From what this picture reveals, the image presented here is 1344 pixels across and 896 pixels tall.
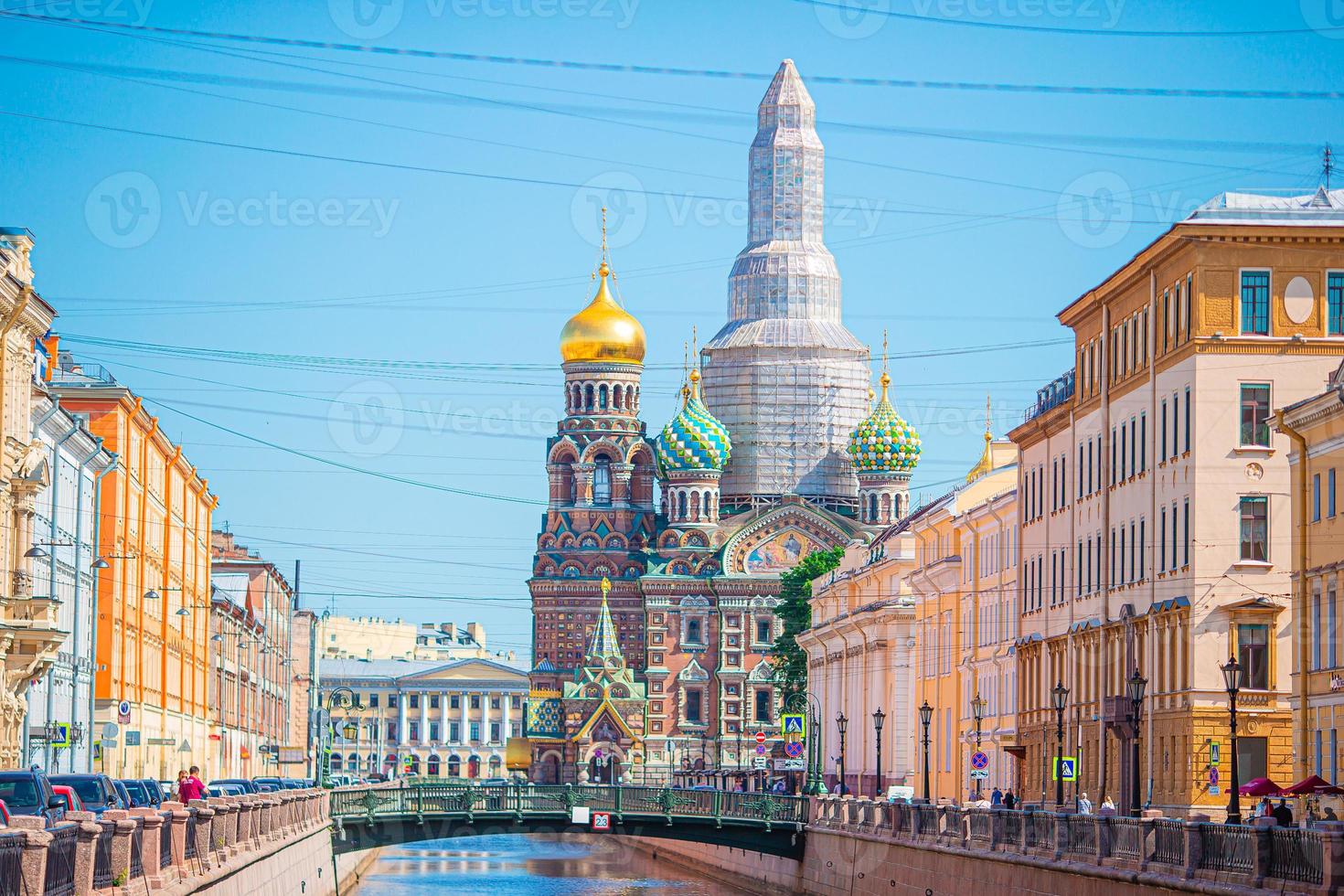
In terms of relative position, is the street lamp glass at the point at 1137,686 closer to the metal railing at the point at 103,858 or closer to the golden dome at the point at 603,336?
the metal railing at the point at 103,858

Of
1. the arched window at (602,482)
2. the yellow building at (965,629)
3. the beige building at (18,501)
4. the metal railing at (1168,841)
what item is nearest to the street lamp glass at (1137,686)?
the metal railing at (1168,841)

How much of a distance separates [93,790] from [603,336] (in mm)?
122173

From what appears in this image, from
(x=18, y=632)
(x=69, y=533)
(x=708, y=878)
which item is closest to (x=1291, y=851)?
(x=18, y=632)

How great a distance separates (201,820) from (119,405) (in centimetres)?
3825

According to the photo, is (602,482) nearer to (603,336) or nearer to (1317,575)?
(603,336)

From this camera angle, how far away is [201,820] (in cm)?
3647

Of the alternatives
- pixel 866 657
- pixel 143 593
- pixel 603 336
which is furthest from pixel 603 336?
pixel 143 593

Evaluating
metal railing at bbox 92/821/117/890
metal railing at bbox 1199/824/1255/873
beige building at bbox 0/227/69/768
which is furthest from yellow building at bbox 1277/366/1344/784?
metal railing at bbox 92/821/117/890

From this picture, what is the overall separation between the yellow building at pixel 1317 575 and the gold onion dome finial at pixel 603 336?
11175 centimetres

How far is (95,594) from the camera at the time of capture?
6581 centimetres

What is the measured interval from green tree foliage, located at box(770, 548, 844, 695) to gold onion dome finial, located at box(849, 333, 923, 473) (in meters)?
21.1

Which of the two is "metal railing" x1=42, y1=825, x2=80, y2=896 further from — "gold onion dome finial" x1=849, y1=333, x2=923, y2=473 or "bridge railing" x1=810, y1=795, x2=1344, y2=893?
"gold onion dome finial" x1=849, y1=333, x2=923, y2=473

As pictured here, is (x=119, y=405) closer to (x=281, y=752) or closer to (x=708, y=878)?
(x=708, y=878)

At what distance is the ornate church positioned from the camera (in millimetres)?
156000
